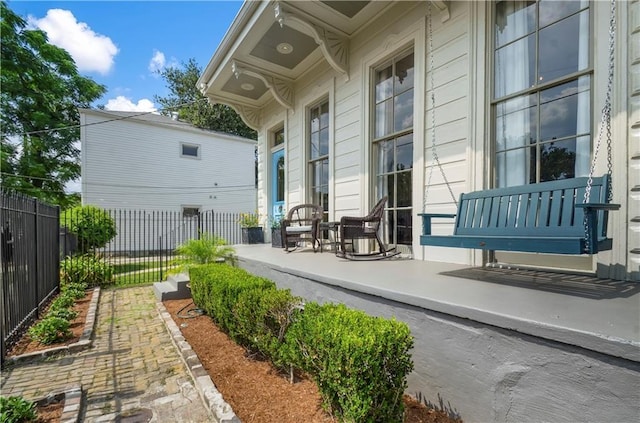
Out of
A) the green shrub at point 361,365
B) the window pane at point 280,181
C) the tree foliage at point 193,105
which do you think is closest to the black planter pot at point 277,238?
the window pane at point 280,181

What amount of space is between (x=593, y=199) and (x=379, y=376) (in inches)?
78.0

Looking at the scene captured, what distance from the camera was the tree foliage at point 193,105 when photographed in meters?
20.0

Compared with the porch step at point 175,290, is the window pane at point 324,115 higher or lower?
higher

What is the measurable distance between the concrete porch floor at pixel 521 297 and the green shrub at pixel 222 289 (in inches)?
24.0

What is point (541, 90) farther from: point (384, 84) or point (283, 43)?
point (283, 43)

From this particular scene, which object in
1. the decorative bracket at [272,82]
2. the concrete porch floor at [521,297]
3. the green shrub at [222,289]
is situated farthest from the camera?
the decorative bracket at [272,82]

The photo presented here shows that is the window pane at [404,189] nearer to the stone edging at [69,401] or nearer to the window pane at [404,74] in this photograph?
the window pane at [404,74]

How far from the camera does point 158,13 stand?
6.54m

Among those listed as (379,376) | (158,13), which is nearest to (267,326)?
(379,376)

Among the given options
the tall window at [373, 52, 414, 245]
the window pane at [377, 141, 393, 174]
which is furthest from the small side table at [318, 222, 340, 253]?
the window pane at [377, 141, 393, 174]

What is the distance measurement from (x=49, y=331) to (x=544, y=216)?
492 centimetres

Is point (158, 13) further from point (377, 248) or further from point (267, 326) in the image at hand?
point (267, 326)

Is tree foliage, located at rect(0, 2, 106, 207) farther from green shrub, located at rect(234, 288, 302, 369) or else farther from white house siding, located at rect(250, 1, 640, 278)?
green shrub, located at rect(234, 288, 302, 369)

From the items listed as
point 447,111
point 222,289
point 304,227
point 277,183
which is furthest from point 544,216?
point 277,183
